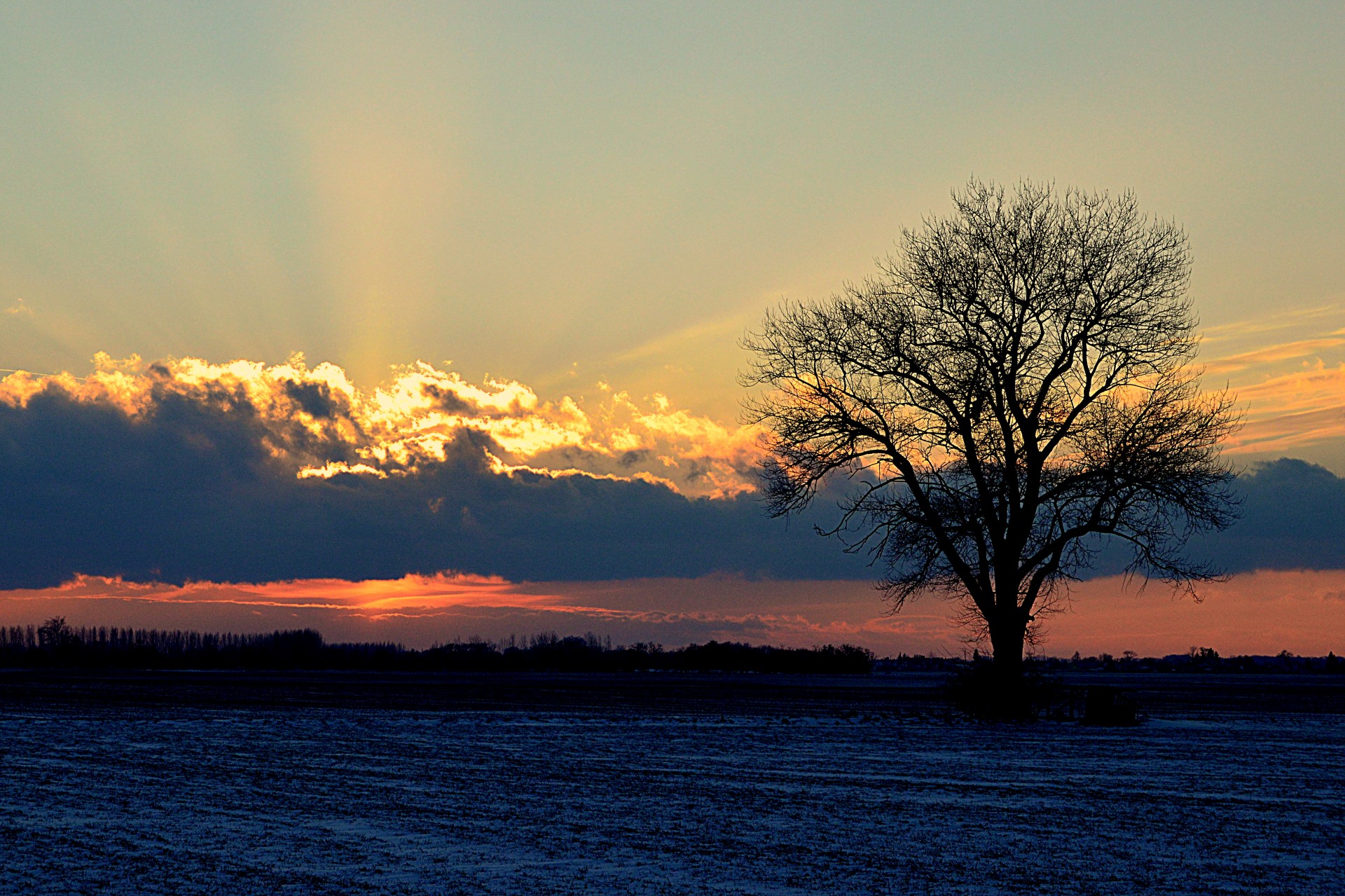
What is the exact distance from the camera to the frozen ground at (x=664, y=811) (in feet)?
36.6

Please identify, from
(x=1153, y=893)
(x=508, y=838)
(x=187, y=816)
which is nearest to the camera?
(x=1153, y=893)

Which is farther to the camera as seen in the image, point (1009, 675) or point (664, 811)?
point (1009, 675)

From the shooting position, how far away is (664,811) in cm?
1572

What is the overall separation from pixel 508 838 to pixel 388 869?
81.5 inches

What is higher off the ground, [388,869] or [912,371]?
[912,371]

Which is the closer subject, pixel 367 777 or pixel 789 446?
pixel 367 777

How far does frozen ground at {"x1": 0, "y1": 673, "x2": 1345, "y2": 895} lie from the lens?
11141 mm

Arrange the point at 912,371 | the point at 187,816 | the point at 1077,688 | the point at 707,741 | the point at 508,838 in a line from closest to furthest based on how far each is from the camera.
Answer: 1. the point at 508,838
2. the point at 187,816
3. the point at 707,741
4. the point at 912,371
5. the point at 1077,688

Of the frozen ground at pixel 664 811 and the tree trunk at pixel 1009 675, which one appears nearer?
the frozen ground at pixel 664 811

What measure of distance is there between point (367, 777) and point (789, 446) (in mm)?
22336

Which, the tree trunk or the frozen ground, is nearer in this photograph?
the frozen ground

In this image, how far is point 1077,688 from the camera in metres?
41.0

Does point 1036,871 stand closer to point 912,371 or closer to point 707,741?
point 707,741

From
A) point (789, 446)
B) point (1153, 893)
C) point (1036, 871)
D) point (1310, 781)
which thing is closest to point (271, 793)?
point (1036, 871)
